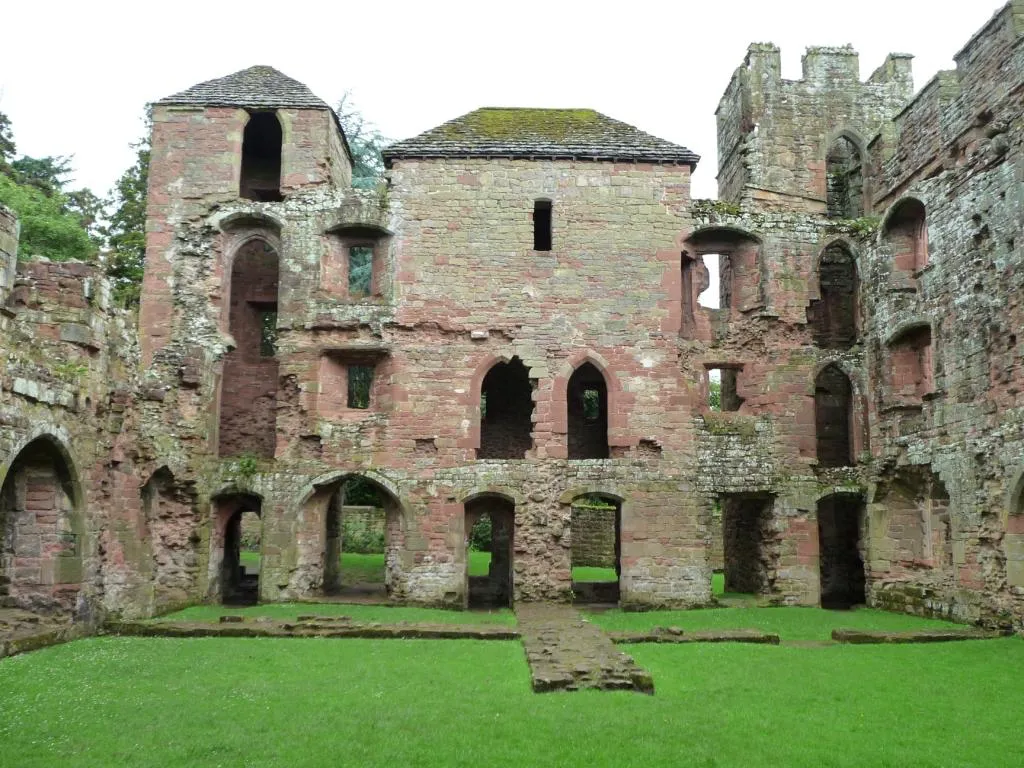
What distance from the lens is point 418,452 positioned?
19.2 m

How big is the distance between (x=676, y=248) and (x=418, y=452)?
7300 millimetres

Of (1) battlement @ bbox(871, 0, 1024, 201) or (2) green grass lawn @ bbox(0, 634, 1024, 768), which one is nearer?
(2) green grass lawn @ bbox(0, 634, 1024, 768)

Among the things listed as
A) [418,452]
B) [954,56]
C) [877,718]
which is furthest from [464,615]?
[954,56]

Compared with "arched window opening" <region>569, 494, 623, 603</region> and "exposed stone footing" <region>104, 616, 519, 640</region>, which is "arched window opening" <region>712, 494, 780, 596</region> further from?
"exposed stone footing" <region>104, 616, 519, 640</region>

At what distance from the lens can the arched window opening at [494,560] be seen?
19578mm

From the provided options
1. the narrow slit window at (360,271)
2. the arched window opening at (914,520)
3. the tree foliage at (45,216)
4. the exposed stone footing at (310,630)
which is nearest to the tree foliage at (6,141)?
the tree foliage at (45,216)

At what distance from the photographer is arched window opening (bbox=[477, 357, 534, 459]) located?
22797 mm

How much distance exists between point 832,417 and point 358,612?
12431mm

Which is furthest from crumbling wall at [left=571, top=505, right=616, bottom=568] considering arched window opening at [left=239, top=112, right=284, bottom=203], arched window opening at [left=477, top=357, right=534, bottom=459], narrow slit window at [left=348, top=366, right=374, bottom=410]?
arched window opening at [left=239, top=112, right=284, bottom=203]

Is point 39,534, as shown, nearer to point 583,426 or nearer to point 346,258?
point 346,258

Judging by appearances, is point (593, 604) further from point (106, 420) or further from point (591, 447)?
point (106, 420)

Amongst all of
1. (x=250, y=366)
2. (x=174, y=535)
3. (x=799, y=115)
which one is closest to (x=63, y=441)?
(x=174, y=535)

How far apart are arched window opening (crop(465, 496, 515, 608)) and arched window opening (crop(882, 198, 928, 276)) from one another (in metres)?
9.58

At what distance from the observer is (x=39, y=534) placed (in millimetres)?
12664
